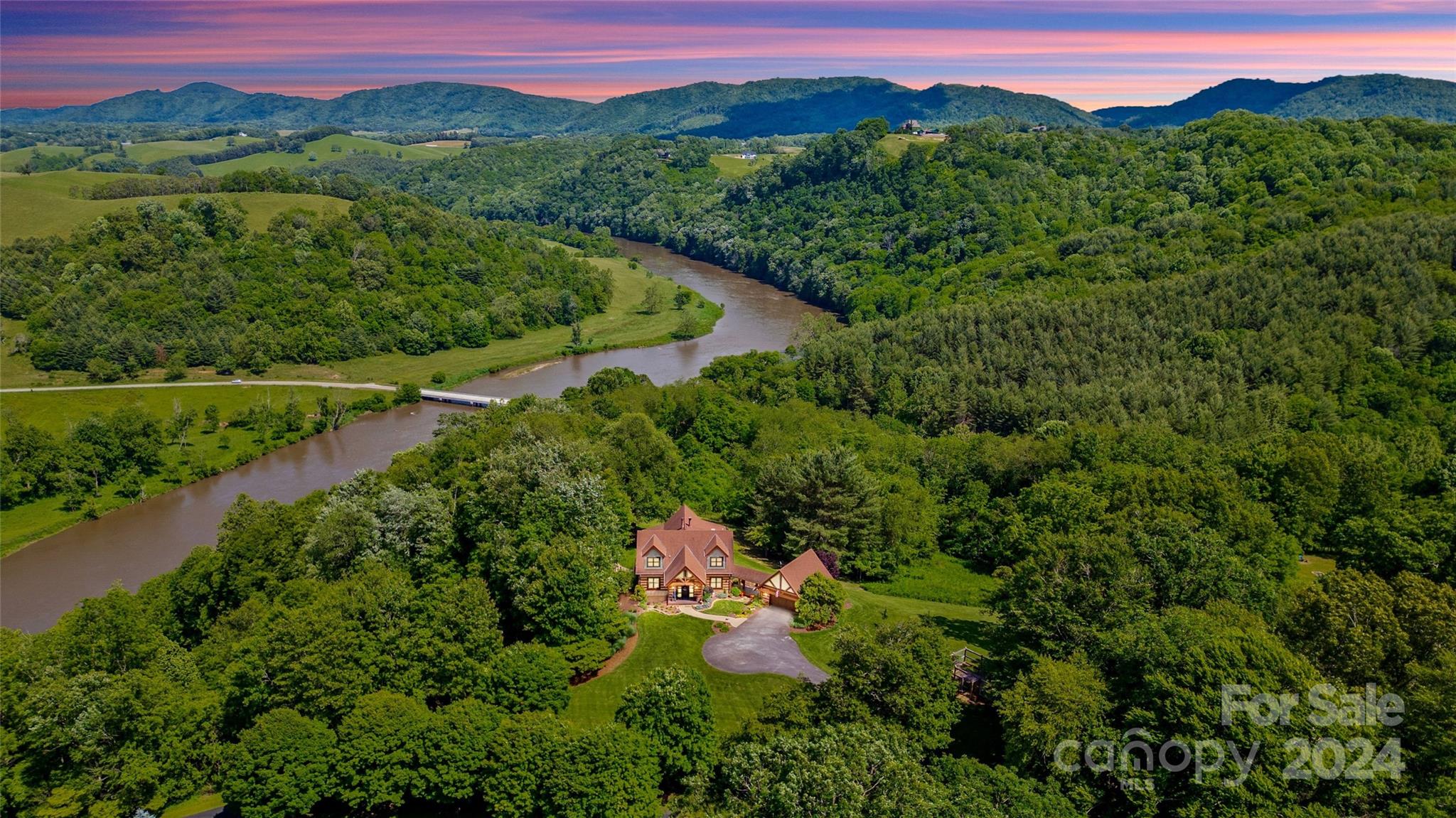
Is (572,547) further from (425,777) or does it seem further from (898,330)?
(898,330)

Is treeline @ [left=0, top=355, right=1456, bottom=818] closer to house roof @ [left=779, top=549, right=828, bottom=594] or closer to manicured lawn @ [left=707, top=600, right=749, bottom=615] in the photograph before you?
house roof @ [left=779, top=549, right=828, bottom=594]

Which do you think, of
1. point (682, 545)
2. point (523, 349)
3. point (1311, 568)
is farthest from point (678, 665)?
point (523, 349)

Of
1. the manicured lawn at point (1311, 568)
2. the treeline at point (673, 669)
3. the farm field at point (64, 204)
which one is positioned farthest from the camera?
the farm field at point (64, 204)

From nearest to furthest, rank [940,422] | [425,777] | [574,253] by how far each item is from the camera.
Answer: [425,777] → [940,422] → [574,253]

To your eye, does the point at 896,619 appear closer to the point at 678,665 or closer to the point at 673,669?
the point at 678,665

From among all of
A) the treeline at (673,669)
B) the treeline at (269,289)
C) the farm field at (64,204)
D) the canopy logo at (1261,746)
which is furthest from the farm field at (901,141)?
the canopy logo at (1261,746)

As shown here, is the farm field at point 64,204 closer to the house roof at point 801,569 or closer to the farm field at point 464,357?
the farm field at point 464,357

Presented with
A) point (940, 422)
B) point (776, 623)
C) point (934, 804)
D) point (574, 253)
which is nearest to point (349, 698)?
point (776, 623)
